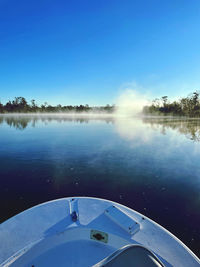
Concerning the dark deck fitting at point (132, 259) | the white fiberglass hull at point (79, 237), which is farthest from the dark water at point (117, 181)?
the dark deck fitting at point (132, 259)

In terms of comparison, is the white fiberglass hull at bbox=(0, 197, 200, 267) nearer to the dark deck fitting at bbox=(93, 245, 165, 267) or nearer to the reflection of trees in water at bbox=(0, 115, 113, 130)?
the dark deck fitting at bbox=(93, 245, 165, 267)

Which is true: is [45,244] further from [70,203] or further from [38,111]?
[38,111]

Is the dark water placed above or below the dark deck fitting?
below

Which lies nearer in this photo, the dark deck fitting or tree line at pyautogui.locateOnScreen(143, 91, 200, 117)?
the dark deck fitting

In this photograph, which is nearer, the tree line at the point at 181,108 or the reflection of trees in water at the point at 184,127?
the reflection of trees in water at the point at 184,127

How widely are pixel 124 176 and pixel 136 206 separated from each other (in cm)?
166

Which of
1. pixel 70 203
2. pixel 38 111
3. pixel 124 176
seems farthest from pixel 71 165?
pixel 38 111

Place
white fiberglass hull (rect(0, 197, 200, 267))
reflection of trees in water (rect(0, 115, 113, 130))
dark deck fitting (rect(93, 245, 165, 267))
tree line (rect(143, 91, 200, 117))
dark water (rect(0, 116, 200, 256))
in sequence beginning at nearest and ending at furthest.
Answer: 1. dark deck fitting (rect(93, 245, 165, 267))
2. white fiberglass hull (rect(0, 197, 200, 267))
3. dark water (rect(0, 116, 200, 256))
4. reflection of trees in water (rect(0, 115, 113, 130))
5. tree line (rect(143, 91, 200, 117))

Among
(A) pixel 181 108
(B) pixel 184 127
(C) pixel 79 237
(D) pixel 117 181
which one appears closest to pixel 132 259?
(C) pixel 79 237

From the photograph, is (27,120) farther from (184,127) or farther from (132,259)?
(132,259)

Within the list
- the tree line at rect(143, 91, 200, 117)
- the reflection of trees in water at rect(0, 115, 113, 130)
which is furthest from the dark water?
the tree line at rect(143, 91, 200, 117)

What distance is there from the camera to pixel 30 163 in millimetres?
6254

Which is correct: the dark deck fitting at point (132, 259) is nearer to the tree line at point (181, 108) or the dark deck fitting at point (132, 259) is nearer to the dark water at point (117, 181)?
the dark water at point (117, 181)

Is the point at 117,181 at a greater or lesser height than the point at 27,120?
lesser
